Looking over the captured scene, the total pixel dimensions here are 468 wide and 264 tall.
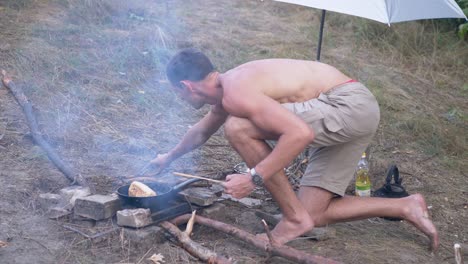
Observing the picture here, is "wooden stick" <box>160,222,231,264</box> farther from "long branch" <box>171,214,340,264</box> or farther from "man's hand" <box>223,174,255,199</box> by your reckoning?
"man's hand" <box>223,174,255,199</box>

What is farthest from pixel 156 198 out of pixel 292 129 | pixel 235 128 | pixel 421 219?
pixel 421 219

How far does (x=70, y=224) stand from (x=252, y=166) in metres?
1.22

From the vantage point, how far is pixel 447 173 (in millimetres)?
6027

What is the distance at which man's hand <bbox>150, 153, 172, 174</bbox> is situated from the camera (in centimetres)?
460

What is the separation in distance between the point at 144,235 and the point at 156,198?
0.82 feet

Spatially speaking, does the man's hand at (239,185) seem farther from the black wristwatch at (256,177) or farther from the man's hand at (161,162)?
the man's hand at (161,162)

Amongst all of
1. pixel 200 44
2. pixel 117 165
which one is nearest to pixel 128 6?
pixel 200 44

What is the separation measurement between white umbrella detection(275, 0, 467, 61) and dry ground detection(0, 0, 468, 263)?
152cm

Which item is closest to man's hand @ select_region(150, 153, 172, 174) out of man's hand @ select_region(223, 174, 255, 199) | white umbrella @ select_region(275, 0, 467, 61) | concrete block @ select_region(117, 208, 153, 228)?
concrete block @ select_region(117, 208, 153, 228)

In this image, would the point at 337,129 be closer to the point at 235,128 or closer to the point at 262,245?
the point at 235,128

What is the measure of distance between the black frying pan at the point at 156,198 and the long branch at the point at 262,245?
0.15 metres

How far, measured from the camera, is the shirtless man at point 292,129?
3844 millimetres

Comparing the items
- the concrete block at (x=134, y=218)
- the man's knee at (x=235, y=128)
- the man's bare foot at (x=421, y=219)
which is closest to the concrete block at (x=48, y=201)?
the concrete block at (x=134, y=218)

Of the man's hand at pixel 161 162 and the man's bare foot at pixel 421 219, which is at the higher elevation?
the man's hand at pixel 161 162
